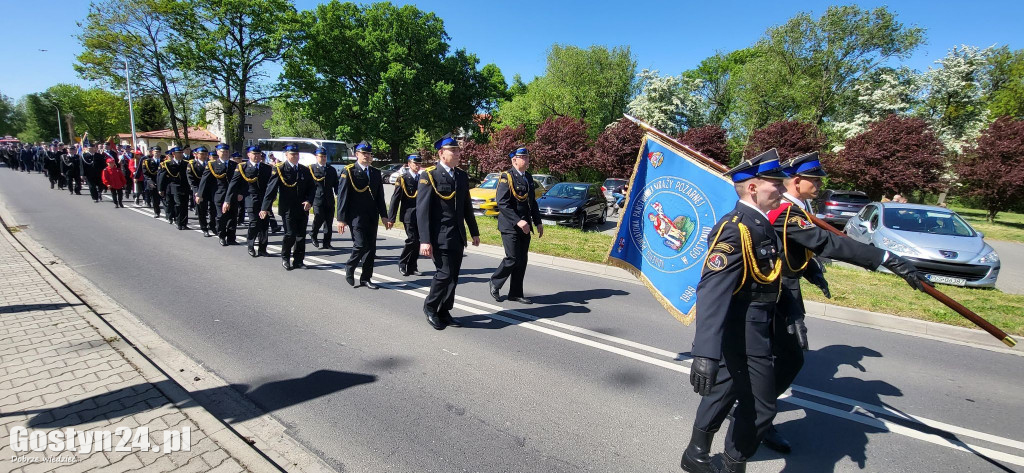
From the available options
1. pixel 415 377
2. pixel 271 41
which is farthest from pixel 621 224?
pixel 271 41

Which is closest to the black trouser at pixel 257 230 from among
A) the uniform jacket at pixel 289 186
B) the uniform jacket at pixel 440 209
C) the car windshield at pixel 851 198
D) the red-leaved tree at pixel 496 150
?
the uniform jacket at pixel 289 186

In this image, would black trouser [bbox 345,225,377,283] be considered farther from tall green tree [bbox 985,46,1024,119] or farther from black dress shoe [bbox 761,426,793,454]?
tall green tree [bbox 985,46,1024,119]

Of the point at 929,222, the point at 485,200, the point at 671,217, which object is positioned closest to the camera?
the point at 671,217

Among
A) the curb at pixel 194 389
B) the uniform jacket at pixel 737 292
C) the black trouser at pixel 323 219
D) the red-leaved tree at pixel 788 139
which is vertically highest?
the red-leaved tree at pixel 788 139

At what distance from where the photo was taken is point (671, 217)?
12.8ft

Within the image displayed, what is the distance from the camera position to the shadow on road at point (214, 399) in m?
3.00

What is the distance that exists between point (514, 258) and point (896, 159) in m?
25.3

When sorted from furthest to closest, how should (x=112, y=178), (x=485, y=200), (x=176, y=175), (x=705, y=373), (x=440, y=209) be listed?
(x=485, y=200), (x=112, y=178), (x=176, y=175), (x=440, y=209), (x=705, y=373)

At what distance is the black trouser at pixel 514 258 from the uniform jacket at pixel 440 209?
3.15ft

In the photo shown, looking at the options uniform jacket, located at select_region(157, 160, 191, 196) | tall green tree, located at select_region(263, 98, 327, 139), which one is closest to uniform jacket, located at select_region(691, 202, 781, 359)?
uniform jacket, located at select_region(157, 160, 191, 196)

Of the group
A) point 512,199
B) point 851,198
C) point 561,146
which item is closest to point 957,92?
point 851,198

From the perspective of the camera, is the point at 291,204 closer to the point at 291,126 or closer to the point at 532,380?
the point at 532,380

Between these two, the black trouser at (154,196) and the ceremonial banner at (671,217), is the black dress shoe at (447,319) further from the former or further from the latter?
the black trouser at (154,196)

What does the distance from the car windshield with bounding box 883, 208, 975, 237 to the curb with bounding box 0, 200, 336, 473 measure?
37.7 ft
